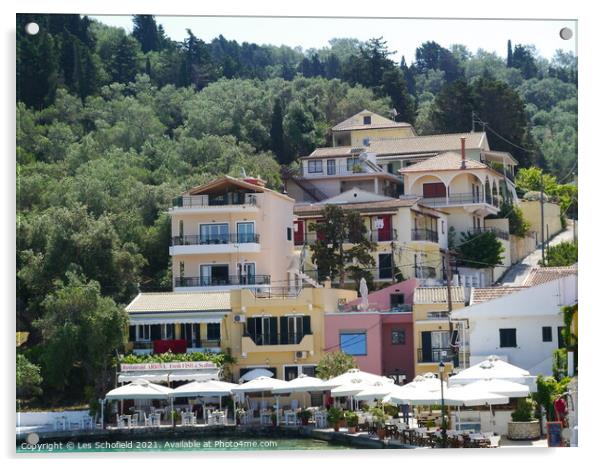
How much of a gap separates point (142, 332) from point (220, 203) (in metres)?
7.36

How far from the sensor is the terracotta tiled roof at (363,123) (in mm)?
68875

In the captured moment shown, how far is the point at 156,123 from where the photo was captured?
2598 inches

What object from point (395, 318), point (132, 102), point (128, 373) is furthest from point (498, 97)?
point (128, 373)

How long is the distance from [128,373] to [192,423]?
3449 mm

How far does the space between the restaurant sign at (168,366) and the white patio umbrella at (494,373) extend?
6.91m

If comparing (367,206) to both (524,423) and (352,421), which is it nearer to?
(352,421)

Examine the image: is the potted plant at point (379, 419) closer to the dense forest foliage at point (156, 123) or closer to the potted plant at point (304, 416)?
the potted plant at point (304, 416)

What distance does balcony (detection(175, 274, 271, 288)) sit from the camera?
44688mm

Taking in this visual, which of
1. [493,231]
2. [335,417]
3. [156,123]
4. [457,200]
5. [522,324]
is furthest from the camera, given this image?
[156,123]

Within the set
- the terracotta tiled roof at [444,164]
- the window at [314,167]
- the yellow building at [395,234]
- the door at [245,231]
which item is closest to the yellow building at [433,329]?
the door at [245,231]

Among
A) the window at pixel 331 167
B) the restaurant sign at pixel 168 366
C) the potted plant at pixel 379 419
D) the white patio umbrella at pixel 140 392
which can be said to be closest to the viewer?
the potted plant at pixel 379 419

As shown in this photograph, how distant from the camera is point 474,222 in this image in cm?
5372

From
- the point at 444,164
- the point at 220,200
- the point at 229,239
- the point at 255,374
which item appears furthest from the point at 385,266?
the point at 255,374

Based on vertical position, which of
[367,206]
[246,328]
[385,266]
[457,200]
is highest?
[457,200]
